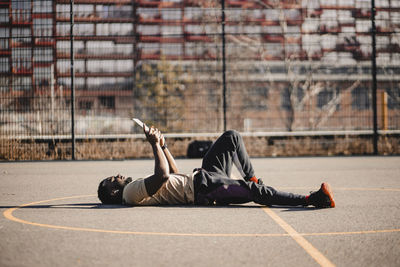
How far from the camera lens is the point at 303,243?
419 centimetres

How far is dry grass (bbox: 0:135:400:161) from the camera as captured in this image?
14977mm

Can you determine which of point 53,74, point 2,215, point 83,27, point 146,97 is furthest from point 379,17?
point 2,215

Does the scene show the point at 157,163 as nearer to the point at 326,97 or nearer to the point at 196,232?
the point at 196,232

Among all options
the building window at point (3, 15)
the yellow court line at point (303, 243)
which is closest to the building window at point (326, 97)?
the building window at point (3, 15)

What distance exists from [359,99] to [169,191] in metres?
11.6

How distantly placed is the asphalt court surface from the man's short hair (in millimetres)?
102

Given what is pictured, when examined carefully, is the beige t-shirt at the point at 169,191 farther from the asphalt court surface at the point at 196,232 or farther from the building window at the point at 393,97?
the building window at the point at 393,97

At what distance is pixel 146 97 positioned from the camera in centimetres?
1541

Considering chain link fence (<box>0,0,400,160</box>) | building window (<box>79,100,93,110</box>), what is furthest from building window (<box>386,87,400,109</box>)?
building window (<box>79,100,93,110</box>)

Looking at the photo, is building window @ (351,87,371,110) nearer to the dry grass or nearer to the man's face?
the dry grass

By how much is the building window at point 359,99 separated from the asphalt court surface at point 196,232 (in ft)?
27.0

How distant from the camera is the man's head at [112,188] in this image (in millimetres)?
6070

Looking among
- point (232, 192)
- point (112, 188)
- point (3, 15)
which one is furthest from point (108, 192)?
point (3, 15)

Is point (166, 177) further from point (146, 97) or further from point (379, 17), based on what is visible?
point (379, 17)
